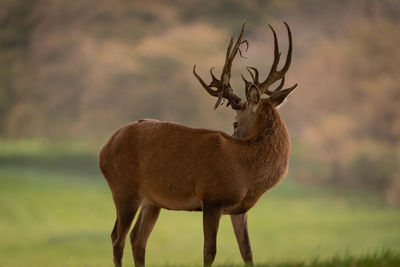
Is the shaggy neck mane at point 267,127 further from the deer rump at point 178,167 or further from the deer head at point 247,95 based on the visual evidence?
the deer rump at point 178,167

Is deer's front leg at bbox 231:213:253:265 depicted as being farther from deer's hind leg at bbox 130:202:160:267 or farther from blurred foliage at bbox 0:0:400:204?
blurred foliage at bbox 0:0:400:204

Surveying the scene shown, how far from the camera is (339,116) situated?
29938mm

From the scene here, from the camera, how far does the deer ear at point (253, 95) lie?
6566 millimetres

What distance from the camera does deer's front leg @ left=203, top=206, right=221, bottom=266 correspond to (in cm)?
621

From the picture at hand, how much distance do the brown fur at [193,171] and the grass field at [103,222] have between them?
27.9ft

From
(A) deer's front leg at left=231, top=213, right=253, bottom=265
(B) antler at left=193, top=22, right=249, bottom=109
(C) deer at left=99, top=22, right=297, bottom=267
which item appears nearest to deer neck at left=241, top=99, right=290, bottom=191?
(C) deer at left=99, top=22, right=297, bottom=267

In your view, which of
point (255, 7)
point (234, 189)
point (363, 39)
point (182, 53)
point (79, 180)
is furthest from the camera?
point (255, 7)

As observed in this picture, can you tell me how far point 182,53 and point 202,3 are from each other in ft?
30.6

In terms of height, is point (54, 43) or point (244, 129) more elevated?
point (244, 129)

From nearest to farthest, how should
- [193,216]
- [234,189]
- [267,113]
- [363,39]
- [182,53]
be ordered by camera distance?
[234,189], [267,113], [193,216], [363,39], [182,53]

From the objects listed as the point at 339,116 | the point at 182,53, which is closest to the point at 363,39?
the point at 339,116

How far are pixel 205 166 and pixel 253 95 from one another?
801 millimetres

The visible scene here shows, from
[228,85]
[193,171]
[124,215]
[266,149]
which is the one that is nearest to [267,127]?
[266,149]

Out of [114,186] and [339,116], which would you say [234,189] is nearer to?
[114,186]
